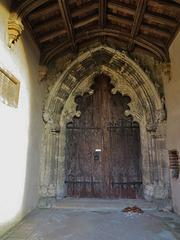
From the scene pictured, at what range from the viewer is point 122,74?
461 cm

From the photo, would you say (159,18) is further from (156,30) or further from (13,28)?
(13,28)

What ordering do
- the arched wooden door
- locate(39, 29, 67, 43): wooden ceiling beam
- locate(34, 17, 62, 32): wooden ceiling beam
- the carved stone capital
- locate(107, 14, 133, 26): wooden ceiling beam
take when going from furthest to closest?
1. the arched wooden door
2. the carved stone capital
3. locate(39, 29, 67, 43): wooden ceiling beam
4. locate(107, 14, 133, 26): wooden ceiling beam
5. locate(34, 17, 62, 32): wooden ceiling beam

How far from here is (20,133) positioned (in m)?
3.06

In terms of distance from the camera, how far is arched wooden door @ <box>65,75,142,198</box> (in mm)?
4254

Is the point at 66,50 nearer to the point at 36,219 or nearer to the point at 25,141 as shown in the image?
the point at 25,141

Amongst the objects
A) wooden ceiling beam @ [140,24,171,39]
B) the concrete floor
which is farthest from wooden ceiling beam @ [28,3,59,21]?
the concrete floor

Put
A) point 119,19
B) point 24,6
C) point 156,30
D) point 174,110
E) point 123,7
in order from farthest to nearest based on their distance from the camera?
point 119,19 → point 156,30 → point 174,110 → point 123,7 → point 24,6

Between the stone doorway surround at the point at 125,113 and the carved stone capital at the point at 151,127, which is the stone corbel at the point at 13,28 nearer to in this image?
the stone doorway surround at the point at 125,113

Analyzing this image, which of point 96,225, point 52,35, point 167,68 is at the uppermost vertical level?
point 52,35

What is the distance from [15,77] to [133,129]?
287cm

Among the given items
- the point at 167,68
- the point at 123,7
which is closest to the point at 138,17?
the point at 123,7

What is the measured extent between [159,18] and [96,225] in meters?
3.56

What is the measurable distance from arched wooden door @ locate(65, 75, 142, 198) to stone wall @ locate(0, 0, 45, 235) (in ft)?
2.97

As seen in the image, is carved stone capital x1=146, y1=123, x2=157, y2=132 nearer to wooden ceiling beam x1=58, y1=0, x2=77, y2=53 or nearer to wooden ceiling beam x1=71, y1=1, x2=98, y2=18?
wooden ceiling beam x1=58, y1=0, x2=77, y2=53
